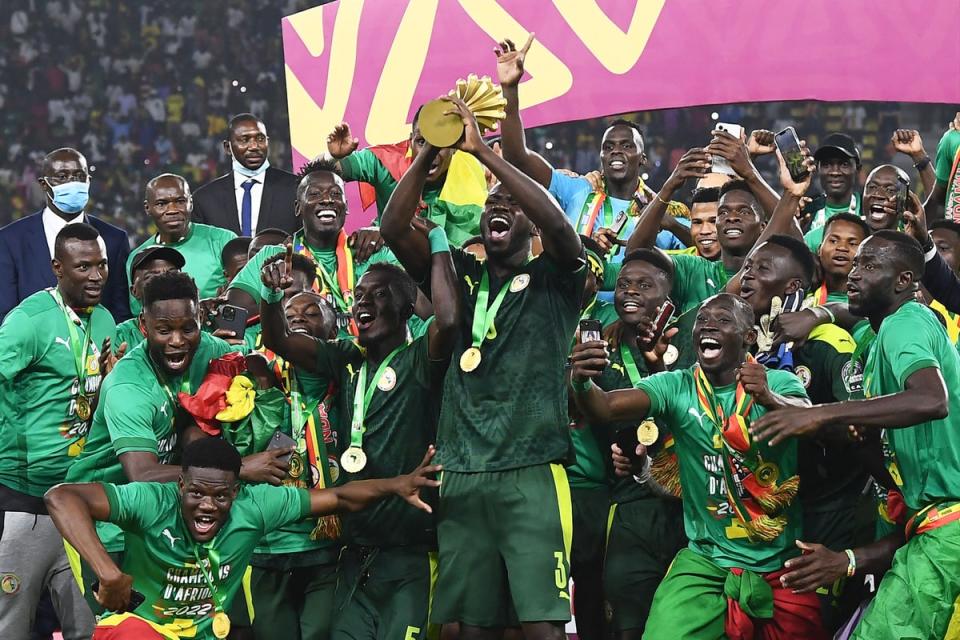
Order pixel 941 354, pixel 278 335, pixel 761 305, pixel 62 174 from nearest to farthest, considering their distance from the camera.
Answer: pixel 941 354
pixel 278 335
pixel 761 305
pixel 62 174

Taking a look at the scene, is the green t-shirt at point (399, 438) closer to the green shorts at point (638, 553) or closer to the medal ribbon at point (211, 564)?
the medal ribbon at point (211, 564)

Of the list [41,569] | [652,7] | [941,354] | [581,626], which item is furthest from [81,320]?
[652,7]

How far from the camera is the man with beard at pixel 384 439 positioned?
6.24 metres

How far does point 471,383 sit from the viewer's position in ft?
19.5

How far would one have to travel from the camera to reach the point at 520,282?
236 inches

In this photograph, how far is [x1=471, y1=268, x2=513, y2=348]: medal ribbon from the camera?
5.91 m

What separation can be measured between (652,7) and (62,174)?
401 centimetres

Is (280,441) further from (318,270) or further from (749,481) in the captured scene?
(749,481)

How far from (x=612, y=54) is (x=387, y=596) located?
4.99 metres

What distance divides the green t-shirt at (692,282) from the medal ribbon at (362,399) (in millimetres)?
1641

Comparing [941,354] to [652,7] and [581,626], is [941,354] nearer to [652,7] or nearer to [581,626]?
[581,626]

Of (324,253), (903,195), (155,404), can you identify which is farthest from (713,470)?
(324,253)

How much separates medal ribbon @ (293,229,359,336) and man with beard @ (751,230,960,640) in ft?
8.35

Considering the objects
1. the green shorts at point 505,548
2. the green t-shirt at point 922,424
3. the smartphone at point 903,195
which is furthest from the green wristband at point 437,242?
the smartphone at point 903,195
